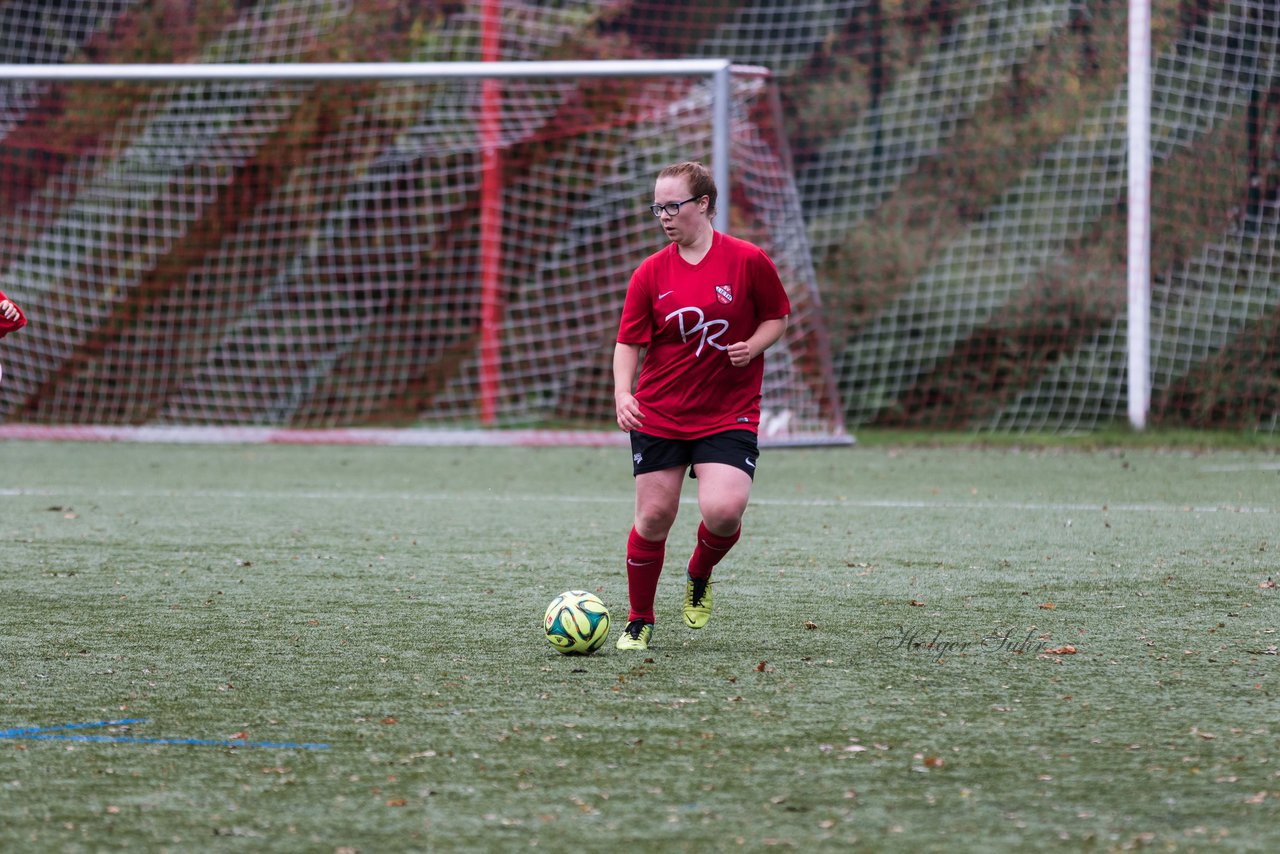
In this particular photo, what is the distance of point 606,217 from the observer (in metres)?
14.2

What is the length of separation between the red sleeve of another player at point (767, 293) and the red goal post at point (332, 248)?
28.2 feet

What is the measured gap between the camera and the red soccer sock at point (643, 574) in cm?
439

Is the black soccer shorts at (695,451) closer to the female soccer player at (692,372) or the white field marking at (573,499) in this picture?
the female soccer player at (692,372)

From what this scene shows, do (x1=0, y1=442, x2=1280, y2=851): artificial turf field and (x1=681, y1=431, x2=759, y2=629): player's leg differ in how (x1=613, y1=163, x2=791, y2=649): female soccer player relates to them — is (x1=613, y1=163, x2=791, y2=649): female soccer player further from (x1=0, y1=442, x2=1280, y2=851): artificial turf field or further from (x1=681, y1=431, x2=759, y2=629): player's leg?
(x1=0, y1=442, x2=1280, y2=851): artificial turf field

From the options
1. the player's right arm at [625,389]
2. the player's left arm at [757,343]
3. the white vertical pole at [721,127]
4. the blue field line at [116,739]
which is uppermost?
the white vertical pole at [721,127]

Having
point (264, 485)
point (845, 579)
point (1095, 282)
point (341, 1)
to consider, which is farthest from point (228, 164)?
point (845, 579)

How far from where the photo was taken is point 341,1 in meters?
16.1

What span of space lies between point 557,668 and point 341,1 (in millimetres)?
13427

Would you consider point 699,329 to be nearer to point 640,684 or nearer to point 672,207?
point 672,207

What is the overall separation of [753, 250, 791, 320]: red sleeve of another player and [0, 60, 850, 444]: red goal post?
8.58 m

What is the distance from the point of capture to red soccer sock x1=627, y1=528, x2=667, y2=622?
4.39m

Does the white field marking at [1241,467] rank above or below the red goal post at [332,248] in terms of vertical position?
below

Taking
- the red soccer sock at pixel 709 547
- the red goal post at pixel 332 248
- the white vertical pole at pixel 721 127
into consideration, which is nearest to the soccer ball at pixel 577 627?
the red soccer sock at pixel 709 547

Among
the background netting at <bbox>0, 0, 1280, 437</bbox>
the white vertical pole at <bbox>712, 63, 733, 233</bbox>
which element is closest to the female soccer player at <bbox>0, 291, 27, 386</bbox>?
the white vertical pole at <bbox>712, 63, 733, 233</bbox>
